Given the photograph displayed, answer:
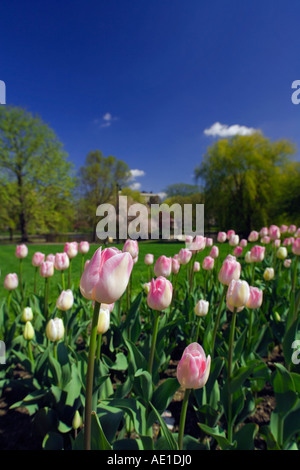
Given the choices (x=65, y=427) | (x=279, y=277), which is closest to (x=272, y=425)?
(x=65, y=427)

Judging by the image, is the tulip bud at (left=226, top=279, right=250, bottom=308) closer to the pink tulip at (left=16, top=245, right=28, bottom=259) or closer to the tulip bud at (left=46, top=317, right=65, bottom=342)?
the tulip bud at (left=46, top=317, right=65, bottom=342)

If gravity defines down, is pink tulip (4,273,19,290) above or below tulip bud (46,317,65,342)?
above

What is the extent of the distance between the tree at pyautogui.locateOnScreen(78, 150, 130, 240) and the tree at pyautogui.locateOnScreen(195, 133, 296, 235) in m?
9.67

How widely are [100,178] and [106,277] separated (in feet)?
90.8

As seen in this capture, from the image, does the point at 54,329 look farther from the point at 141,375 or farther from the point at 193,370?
the point at 193,370

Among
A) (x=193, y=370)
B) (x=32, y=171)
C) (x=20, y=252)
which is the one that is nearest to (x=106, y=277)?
(x=193, y=370)

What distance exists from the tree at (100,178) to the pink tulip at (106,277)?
25546 millimetres

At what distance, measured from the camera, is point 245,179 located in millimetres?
19594

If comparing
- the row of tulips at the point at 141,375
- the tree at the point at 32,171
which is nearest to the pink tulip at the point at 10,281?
the row of tulips at the point at 141,375

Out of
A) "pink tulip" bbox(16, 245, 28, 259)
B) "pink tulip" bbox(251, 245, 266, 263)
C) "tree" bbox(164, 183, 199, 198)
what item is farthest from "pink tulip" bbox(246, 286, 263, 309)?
"tree" bbox(164, 183, 199, 198)

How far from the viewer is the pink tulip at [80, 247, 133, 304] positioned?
2.09 ft
